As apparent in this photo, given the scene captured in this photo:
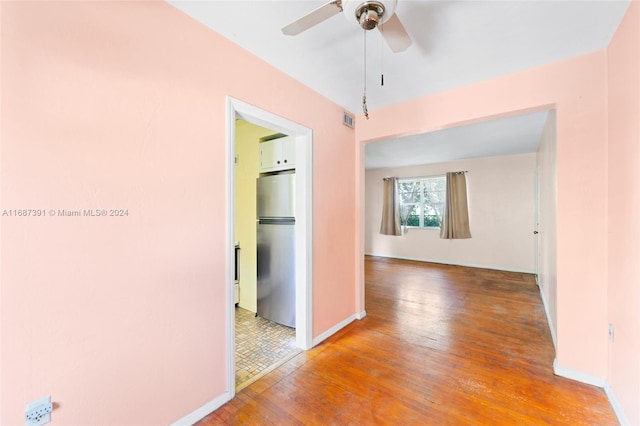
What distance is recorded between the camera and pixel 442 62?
2.01 meters

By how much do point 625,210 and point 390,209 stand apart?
5.38m

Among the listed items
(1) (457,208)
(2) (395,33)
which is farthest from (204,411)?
(1) (457,208)

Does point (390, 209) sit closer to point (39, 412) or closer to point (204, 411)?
point (204, 411)

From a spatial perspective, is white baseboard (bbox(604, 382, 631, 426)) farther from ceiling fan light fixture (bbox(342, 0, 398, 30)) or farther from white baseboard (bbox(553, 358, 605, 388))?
ceiling fan light fixture (bbox(342, 0, 398, 30))

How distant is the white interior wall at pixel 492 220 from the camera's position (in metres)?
5.29

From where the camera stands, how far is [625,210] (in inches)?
60.1

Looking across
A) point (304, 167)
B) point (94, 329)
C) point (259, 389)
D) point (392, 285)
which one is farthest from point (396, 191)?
point (94, 329)

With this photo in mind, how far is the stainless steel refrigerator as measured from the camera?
2.75 metres

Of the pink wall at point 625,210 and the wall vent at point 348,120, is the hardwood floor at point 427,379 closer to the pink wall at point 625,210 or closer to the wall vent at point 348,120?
the pink wall at point 625,210

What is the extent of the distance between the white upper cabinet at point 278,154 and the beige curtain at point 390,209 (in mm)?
4582

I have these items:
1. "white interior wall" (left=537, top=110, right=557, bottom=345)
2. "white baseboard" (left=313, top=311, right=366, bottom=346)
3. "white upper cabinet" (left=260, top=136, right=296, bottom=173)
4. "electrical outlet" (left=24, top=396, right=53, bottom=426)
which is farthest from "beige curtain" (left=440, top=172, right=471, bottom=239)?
"electrical outlet" (left=24, top=396, right=53, bottom=426)

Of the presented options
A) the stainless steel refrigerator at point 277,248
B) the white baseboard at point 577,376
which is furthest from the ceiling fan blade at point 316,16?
the white baseboard at point 577,376

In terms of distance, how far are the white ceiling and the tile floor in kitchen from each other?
7.86 feet

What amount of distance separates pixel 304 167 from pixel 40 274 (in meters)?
1.78
